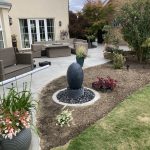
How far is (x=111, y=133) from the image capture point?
4938 mm

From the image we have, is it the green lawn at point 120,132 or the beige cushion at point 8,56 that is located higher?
the beige cushion at point 8,56

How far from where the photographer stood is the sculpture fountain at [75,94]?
6.45 meters

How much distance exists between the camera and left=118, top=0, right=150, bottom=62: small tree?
1112 cm

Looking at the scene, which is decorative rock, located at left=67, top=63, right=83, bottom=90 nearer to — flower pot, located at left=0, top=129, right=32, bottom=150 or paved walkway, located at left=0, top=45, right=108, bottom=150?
paved walkway, located at left=0, top=45, right=108, bottom=150

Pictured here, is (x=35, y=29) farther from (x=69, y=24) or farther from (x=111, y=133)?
Answer: (x=111, y=133)

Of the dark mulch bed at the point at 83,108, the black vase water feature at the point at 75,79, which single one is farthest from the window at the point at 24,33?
the black vase water feature at the point at 75,79

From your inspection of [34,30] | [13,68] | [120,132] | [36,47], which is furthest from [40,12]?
[120,132]

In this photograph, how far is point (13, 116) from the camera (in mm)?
3920

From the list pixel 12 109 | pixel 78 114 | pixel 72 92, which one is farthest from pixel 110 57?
pixel 12 109

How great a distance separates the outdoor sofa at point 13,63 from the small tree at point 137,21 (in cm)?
529

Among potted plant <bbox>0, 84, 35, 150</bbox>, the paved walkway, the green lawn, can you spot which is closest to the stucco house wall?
the paved walkway

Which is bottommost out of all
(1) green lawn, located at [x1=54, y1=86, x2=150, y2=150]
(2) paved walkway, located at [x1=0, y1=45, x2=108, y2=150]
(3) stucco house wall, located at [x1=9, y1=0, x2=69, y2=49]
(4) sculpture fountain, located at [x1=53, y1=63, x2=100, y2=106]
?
(1) green lawn, located at [x1=54, y1=86, x2=150, y2=150]

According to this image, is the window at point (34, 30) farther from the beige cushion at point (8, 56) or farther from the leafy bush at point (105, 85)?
the leafy bush at point (105, 85)

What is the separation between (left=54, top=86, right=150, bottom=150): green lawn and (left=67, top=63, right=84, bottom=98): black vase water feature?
1237 millimetres
